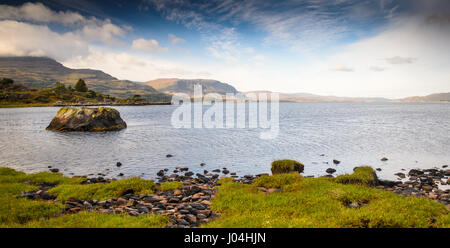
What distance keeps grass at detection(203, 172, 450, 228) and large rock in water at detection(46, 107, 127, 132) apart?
58143 millimetres

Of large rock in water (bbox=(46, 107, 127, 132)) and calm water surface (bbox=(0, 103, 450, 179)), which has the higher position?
large rock in water (bbox=(46, 107, 127, 132))

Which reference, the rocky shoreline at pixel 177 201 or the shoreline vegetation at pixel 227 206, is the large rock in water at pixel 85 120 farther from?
the rocky shoreline at pixel 177 201

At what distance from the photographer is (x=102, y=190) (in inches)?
661

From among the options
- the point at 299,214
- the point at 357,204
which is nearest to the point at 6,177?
the point at 299,214

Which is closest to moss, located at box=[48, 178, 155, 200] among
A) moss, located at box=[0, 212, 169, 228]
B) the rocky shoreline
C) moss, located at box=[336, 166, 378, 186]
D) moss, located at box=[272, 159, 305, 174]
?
the rocky shoreline

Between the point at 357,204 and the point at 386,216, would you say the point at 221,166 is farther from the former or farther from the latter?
the point at 386,216

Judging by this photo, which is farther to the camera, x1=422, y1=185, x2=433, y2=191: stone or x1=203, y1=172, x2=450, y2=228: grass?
x1=422, y1=185, x2=433, y2=191: stone

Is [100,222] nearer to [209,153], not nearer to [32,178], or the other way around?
[32,178]

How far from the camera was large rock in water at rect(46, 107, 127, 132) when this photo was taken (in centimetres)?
6247

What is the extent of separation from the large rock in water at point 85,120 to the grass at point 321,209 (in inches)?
2289

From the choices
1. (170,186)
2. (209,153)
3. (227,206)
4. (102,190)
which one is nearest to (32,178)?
(102,190)

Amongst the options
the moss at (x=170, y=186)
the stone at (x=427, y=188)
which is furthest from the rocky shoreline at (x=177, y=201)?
the moss at (x=170, y=186)

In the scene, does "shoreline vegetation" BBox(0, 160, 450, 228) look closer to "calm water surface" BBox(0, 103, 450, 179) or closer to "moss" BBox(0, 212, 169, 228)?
"moss" BBox(0, 212, 169, 228)

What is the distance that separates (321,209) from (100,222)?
1063cm
